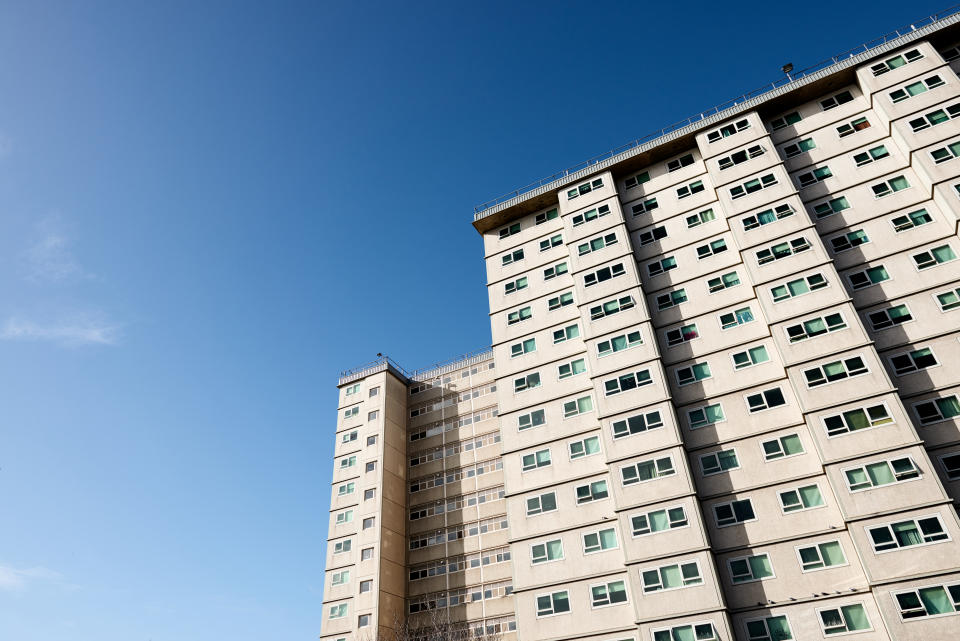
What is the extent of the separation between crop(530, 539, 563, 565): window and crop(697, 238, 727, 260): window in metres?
21.6

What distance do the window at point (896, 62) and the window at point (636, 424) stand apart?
2915 cm

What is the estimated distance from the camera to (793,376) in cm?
3644

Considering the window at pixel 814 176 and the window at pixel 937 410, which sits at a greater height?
the window at pixel 814 176

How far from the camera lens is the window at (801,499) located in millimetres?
33750

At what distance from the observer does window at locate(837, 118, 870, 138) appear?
4412 cm

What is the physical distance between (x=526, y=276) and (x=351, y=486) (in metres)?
24.2

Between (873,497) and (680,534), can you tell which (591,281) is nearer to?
(680,534)

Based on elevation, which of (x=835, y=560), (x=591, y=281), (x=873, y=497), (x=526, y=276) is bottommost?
(x=835, y=560)

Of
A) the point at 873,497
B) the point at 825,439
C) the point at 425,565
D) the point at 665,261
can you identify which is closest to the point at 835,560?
the point at 873,497

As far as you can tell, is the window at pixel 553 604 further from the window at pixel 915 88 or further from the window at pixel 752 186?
the window at pixel 915 88

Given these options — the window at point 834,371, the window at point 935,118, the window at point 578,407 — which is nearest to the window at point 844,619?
the window at point 834,371

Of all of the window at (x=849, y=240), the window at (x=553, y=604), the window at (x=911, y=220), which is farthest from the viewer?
the window at (x=849, y=240)

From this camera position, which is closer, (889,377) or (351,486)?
(889,377)

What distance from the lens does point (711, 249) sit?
44.3 m
